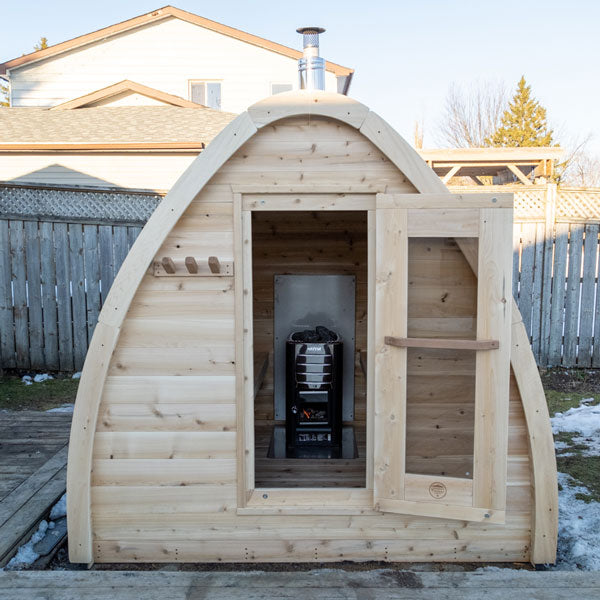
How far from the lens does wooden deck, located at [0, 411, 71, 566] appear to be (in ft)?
12.6

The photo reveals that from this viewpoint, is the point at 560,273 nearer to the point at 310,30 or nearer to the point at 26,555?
the point at 310,30

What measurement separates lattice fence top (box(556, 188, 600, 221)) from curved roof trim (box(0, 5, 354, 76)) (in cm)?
905

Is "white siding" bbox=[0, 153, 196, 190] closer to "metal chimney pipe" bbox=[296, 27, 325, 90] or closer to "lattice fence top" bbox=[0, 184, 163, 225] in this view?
"lattice fence top" bbox=[0, 184, 163, 225]

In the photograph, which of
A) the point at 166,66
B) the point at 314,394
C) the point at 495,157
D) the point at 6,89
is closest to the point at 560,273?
the point at 495,157

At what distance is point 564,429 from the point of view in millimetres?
6254

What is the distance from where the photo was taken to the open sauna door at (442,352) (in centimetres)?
306

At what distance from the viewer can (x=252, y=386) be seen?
3.47 meters

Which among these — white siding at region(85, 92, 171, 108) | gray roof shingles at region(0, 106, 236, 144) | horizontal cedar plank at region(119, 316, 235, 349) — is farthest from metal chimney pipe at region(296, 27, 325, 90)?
white siding at region(85, 92, 171, 108)

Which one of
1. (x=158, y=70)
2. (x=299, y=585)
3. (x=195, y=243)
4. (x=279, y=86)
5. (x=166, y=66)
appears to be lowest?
(x=299, y=585)

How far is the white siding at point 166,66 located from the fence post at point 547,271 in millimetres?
9345

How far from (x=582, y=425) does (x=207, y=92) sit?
43.6 feet

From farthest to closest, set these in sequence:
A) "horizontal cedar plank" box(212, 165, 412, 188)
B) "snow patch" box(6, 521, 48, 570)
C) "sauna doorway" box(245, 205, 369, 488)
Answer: "sauna doorway" box(245, 205, 369, 488) < "snow patch" box(6, 521, 48, 570) < "horizontal cedar plank" box(212, 165, 412, 188)

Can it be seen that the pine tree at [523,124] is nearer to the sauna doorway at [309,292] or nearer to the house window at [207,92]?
the house window at [207,92]

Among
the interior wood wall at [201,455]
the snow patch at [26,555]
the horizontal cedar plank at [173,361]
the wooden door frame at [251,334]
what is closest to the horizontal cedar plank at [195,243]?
the interior wood wall at [201,455]
